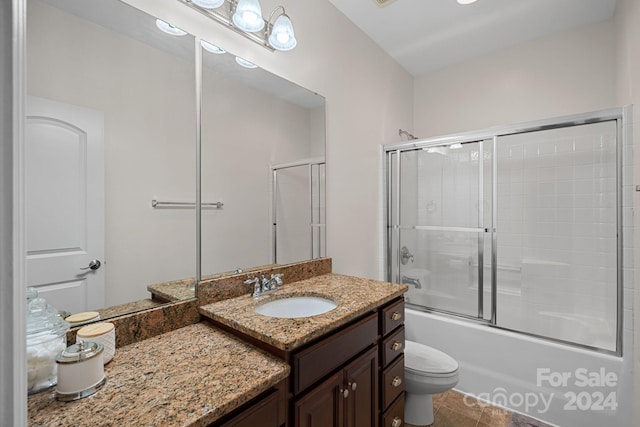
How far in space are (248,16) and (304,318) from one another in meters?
1.37

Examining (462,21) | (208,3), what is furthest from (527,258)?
(208,3)

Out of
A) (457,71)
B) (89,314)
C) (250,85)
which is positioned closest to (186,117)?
(250,85)

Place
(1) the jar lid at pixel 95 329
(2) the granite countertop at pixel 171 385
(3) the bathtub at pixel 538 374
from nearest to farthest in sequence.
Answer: (2) the granite countertop at pixel 171 385
(1) the jar lid at pixel 95 329
(3) the bathtub at pixel 538 374

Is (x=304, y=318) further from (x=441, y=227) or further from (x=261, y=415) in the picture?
(x=441, y=227)

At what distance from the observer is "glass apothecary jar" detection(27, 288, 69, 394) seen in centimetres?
73

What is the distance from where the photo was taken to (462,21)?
2189 mm

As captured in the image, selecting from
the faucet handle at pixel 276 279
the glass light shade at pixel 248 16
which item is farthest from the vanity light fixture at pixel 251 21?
the faucet handle at pixel 276 279

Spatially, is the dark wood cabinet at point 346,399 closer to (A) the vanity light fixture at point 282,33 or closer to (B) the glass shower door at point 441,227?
(B) the glass shower door at point 441,227

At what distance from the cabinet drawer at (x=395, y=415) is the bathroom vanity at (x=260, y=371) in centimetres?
1

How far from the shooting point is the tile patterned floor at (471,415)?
178 centimetres

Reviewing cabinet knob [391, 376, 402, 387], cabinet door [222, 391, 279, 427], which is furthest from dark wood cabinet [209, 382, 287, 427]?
cabinet knob [391, 376, 402, 387]

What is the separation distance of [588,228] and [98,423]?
9.73 ft

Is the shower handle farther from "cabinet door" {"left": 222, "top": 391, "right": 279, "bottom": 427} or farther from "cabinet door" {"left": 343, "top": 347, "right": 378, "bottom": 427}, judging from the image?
"cabinet door" {"left": 222, "top": 391, "right": 279, "bottom": 427}

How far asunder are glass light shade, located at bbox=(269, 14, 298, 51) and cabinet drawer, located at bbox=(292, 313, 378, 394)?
1432 millimetres
